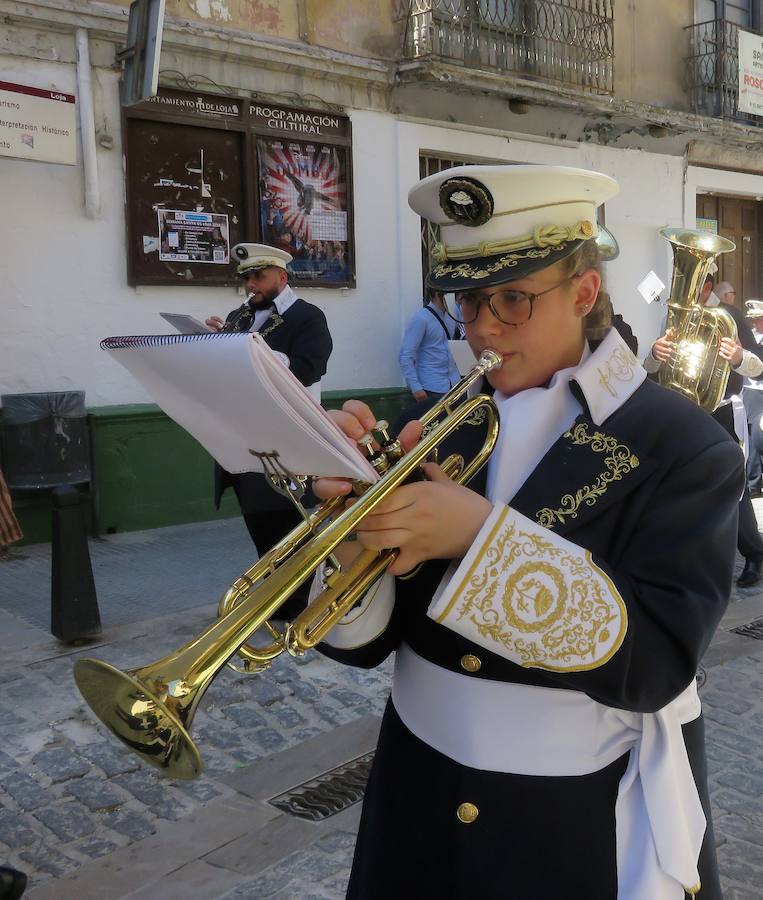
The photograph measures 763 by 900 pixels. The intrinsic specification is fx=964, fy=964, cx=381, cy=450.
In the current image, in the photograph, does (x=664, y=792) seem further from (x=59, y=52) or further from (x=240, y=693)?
(x=59, y=52)

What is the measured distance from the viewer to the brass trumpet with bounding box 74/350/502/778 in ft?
4.47

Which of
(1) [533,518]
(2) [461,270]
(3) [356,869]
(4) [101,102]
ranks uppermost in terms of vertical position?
(4) [101,102]

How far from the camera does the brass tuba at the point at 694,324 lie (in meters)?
5.40

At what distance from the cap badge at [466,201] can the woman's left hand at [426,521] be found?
53 centimetres

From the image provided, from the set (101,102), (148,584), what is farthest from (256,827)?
(101,102)

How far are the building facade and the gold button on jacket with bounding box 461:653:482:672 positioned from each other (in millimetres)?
6239

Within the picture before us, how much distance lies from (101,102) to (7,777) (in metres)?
5.58

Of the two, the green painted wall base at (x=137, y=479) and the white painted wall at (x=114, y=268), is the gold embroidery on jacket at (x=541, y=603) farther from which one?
the white painted wall at (x=114, y=268)

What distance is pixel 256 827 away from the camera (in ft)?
11.1

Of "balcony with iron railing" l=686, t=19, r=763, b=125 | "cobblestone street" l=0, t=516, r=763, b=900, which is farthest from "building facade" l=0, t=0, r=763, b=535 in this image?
"cobblestone street" l=0, t=516, r=763, b=900

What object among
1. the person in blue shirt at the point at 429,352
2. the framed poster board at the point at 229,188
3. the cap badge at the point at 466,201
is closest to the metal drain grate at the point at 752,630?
the person in blue shirt at the point at 429,352

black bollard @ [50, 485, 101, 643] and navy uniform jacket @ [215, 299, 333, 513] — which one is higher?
navy uniform jacket @ [215, 299, 333, 513]

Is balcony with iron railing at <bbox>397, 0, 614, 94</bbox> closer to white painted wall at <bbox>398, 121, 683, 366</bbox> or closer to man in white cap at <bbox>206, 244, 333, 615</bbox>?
white painted wall at <bbox>398, 121, 683, 366</bbox>

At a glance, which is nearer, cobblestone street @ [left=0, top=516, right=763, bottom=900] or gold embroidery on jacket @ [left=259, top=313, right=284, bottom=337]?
cobblestone street @ [left=0, top=516, right=763, bottom=900]
